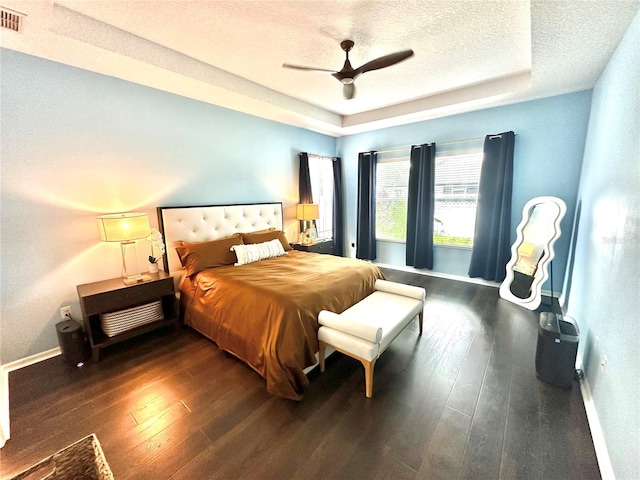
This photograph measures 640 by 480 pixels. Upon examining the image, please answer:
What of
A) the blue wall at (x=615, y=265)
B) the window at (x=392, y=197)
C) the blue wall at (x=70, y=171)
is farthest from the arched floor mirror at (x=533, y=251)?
the blue wall at (x=70, y=171)

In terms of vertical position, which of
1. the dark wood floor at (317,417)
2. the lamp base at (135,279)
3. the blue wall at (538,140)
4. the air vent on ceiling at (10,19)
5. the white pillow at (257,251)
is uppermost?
the air vent on ceiling at (10,19)

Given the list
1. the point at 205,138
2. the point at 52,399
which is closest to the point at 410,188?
the point at 205,138

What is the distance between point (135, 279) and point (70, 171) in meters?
1.16

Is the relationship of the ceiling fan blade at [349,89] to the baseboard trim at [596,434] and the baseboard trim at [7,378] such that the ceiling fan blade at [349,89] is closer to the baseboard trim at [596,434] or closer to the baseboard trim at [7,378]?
the baseboard trim at [596,434]

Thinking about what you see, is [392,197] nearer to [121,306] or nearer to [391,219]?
[391,219]

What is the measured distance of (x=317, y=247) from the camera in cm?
462

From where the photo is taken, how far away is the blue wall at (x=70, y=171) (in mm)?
2150

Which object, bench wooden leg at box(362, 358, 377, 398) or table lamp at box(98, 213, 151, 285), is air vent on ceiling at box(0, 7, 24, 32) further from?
bench wooden leg at box(362, 358, 377, 398)

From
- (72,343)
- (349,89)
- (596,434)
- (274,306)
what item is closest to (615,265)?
(596,434)

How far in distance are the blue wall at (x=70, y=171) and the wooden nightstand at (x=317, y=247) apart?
1807 millimetres

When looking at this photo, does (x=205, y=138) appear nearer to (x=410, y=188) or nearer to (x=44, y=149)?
(x=44, y=149)

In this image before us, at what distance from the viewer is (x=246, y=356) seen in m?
2.17

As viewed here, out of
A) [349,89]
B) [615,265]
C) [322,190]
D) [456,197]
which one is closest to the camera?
[615,265]

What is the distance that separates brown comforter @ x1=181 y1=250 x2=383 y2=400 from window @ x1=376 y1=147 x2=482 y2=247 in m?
2.13
